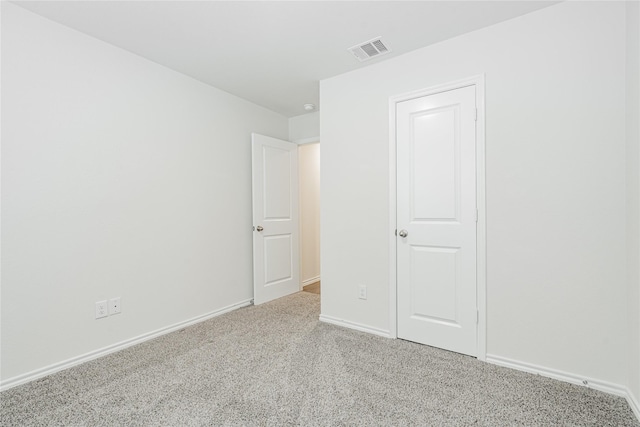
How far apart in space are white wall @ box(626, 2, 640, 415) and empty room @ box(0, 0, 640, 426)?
0.02 meters

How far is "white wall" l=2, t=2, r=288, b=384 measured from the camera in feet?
6.44

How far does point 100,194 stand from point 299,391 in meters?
2.02

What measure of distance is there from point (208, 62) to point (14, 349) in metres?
2.48

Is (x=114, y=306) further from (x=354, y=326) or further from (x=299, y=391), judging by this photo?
(x=354, y=326)

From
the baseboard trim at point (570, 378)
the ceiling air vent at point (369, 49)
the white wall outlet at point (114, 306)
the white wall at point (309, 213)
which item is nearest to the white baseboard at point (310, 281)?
the white wall at point (309, 213)

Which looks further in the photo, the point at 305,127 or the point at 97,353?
the point at 305,127

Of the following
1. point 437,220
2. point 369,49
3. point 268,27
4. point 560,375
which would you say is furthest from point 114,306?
point 560,375

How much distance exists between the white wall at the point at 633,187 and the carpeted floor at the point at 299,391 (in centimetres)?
32

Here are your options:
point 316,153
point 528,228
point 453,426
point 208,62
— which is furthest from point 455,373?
point 316,153

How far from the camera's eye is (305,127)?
4.18m

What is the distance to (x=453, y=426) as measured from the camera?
153 centimetres

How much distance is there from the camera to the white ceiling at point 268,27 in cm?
198

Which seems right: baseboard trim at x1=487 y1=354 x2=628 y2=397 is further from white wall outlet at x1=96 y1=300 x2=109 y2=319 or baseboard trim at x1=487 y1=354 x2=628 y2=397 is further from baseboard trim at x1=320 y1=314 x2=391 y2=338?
white wall outlet at x1=96 y1=300 x2=109 y2=319

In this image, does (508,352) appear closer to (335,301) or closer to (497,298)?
(497,298)
